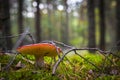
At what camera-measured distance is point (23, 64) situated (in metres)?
2.95

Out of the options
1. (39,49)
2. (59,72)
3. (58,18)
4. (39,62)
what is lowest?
(58,18)

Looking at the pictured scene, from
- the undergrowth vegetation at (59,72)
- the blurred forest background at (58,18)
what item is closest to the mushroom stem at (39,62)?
the undergrowth vegetation at (59,72)

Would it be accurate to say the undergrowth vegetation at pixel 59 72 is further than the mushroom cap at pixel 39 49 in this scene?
Yes

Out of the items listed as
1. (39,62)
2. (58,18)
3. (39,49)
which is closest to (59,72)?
(39,62)

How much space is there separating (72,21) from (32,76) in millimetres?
34223

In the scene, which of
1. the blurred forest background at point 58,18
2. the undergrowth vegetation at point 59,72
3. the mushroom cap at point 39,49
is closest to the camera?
the mushroom cap at point 39,49

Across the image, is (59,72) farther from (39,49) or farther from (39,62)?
(39,49)

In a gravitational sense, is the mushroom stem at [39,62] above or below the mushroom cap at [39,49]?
below

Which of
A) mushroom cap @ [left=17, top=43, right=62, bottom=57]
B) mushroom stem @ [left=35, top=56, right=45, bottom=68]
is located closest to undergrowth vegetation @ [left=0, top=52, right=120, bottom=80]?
mushroom stem @ [left=35, top=56, right=45, bottom=68]

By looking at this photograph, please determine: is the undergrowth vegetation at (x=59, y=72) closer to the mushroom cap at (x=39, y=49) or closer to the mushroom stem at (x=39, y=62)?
the mushroom stem at (x=39, y=62)

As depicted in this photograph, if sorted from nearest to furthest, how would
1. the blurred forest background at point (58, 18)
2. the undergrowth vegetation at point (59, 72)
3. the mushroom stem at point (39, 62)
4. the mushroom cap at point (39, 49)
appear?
the mushroom cap at point (39, 49)
the undergrowth vegetation at point (59, 72)
the mushroom stem at point (39, 62)
the blurred forest background at point (58, 18)

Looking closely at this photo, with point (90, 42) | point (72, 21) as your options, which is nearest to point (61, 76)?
point (90, 42)

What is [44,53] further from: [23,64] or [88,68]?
[88,68]

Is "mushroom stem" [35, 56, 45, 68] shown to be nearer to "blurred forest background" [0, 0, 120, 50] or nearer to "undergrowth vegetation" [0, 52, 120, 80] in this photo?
"undergrowth vegetation" [0, 52, 120, 80]
